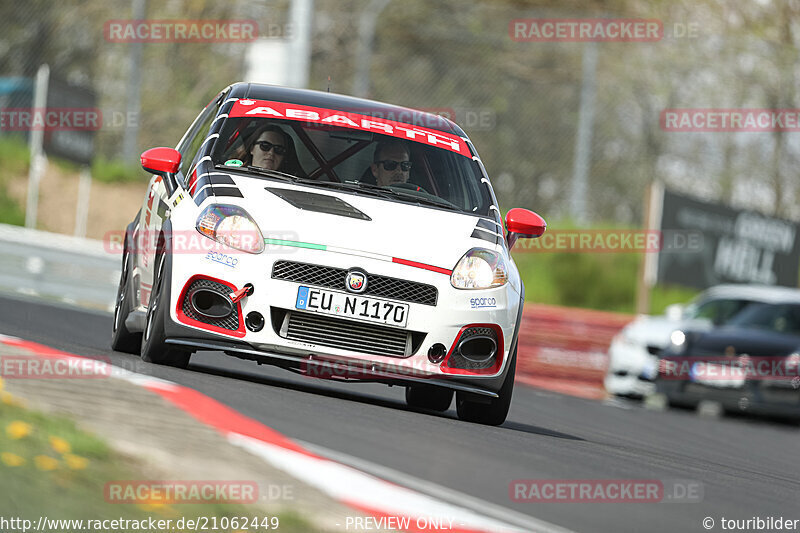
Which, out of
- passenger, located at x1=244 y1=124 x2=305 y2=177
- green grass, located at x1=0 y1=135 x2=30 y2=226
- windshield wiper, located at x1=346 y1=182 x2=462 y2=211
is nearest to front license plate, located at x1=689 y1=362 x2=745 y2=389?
windshield wiper, located at x1=346 y1=182 x2=462 y2=211

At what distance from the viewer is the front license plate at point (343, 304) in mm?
6715

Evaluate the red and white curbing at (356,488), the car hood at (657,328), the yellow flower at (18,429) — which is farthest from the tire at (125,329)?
the car hood at (657,328)

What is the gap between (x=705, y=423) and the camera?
508 inches

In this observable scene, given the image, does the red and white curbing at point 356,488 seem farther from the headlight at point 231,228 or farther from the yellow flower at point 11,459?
the headlight at point 231,228

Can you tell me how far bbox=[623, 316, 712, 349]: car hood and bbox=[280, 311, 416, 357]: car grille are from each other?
8.95 metres

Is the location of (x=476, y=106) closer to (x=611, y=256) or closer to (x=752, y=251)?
(x=611, y=256)

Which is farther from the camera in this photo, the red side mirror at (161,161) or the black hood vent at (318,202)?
the red side mirror at (161,161)

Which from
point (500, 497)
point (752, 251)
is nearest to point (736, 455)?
point (500, 497)

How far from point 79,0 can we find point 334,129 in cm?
1756

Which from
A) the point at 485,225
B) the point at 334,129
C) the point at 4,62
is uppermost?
the point at 4,62

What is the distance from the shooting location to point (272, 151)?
765 centimetres

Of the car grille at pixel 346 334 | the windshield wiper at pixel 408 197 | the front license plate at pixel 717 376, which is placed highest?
the windshield wiper at pixel 408 197

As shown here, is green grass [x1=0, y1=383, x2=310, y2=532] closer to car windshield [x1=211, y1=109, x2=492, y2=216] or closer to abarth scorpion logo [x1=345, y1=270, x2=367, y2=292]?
abarth scorpion logo [x1=345, y1=270, x2=367, y2=292]

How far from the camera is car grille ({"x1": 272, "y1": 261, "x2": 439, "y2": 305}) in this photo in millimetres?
6707
